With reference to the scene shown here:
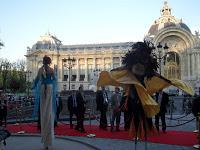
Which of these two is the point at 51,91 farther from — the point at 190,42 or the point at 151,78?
Answer: the point at 190,42

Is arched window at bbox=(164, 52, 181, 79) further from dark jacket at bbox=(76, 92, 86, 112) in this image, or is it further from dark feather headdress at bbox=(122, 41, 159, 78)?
dark feather headdress at bbox=(122, 41, 159, 78)

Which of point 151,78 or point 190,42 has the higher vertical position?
point 190,42

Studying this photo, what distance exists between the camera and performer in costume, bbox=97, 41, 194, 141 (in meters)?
8.56

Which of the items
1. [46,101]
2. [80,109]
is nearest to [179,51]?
[80,109]

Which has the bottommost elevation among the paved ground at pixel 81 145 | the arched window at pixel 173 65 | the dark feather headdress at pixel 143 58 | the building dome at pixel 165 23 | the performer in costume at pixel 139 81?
the paved ground at pixel 81 145

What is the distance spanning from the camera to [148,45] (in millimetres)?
8984

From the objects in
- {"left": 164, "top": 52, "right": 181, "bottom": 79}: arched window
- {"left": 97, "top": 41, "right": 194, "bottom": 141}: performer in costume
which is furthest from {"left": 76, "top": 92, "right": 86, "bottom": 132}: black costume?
{"left": 164, "top": 52, "right": 181, "bottom": 79}: arched window

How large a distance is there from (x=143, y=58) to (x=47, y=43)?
348ft

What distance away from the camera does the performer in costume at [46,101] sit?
451 inches

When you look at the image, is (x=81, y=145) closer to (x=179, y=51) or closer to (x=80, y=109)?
(x=80, y=109)

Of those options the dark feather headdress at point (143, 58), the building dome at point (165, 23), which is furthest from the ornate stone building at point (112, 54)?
the dark feather headdress at point (143, 58)

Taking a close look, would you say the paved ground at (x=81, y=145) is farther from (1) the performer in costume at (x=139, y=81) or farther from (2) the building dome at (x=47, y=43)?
(2) the building dome at (x=47, y=43)

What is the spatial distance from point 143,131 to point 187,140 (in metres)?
5.62

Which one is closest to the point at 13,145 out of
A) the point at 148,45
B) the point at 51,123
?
the point at 51,123
